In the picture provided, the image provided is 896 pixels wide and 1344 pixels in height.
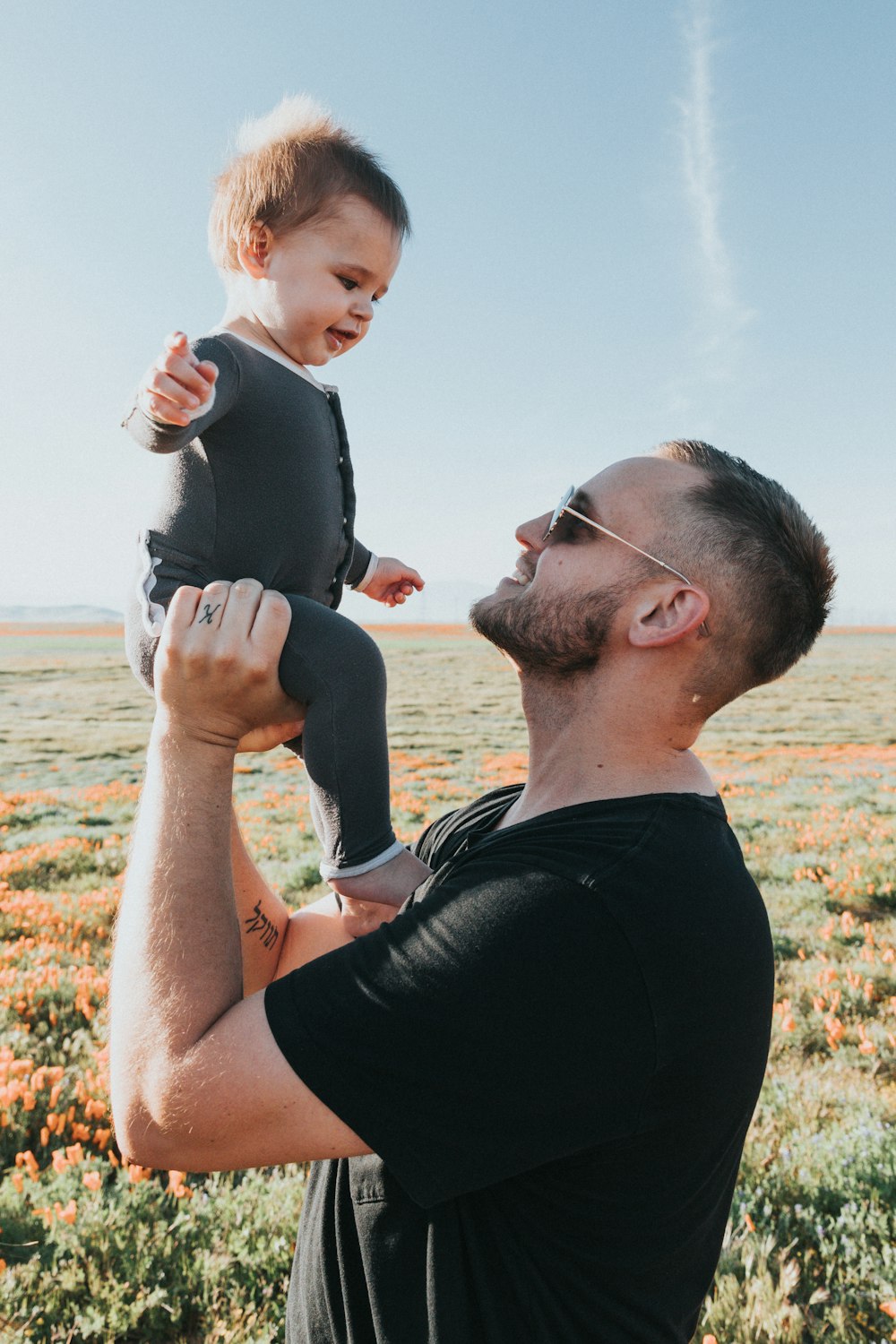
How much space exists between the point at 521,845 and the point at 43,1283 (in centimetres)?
310

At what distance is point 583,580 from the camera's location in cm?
267

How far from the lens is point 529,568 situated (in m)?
2.87

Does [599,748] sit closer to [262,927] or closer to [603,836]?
[603,836]

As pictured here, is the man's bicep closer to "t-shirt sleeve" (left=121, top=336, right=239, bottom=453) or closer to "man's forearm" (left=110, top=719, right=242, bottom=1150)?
"man's forearm" (left=110, top=719, right=242, bottom=1150)

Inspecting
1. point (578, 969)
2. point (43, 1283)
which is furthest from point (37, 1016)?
point (578, 969)

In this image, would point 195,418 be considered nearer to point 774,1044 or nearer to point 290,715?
point 290,715

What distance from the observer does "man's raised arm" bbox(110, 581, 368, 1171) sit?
1.64 meters

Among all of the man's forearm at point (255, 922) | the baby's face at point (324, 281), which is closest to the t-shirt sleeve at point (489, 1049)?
the man's forearm at point (255, 922)

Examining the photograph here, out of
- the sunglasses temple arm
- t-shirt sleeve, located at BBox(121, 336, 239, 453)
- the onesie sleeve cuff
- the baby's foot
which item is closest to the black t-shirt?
the baby's foot

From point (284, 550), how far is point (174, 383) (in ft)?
2.13

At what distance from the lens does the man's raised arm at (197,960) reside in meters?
1.64

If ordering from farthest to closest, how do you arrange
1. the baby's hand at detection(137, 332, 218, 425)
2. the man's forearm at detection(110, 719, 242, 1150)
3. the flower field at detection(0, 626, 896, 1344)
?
the flower field at detection(0, 626, 896, 1344), the baby's hand at detection(137, 332, 218, 425), the man's forearm at detection(110, 719, 242, 1150)

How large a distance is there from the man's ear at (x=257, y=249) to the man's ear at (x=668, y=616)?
1.73 metres

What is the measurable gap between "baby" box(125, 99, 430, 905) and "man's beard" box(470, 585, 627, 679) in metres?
0.42
